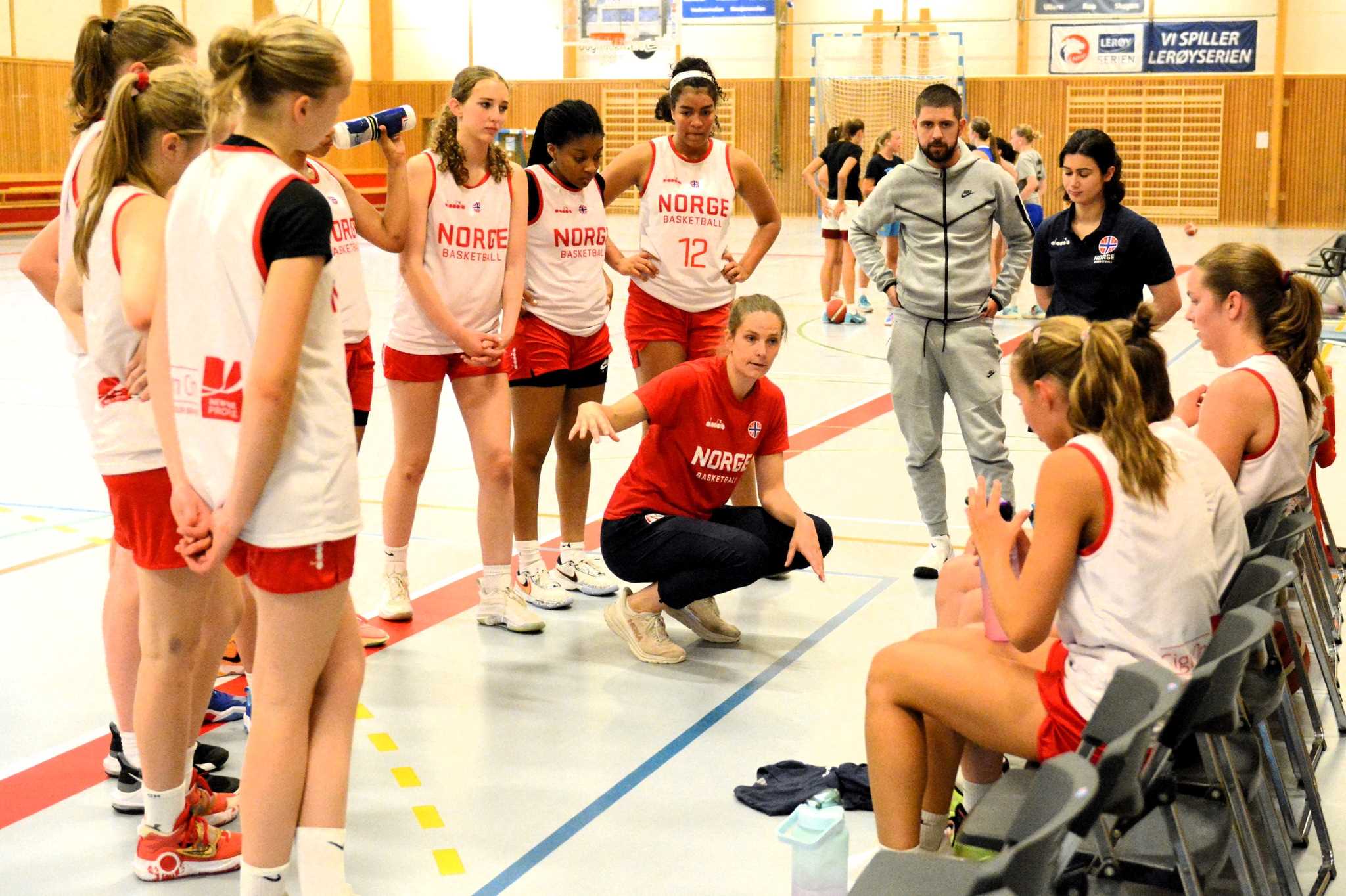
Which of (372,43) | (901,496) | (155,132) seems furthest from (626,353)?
(372,43)

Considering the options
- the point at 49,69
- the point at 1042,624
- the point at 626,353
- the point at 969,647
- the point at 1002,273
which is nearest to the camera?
the point at 1042,624

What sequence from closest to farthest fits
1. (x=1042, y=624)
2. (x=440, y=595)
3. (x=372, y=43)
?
(x=1042, y=624), (x=440, y=595), (x=372, y=43)

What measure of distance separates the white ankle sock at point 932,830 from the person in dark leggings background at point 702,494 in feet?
4.53

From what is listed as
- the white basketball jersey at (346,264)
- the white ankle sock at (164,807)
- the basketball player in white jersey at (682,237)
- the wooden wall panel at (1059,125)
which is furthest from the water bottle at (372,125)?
the wooden wall panel at (1059,125)

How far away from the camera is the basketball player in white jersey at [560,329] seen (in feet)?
16.0

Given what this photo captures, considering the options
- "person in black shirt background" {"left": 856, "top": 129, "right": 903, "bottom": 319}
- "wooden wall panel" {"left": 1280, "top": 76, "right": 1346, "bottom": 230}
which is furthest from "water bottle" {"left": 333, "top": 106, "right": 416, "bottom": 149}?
"wooden wall panel" {"left": 1280, "top": 76, "right": 1346, "bottom": 230}

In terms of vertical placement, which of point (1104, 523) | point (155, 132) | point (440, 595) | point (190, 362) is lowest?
point (440, 595)

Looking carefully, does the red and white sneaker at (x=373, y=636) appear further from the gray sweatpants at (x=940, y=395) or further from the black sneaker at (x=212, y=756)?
the gray sweatpants at (x=940, y=395)

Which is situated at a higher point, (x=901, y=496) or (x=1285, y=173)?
(x=1285, y=173)

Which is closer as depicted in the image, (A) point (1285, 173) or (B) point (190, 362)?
(B) point (190, 362)

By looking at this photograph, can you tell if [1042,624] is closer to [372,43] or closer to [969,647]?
[969,647]

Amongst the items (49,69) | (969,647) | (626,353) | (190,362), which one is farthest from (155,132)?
(49,69)

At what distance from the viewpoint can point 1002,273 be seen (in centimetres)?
548

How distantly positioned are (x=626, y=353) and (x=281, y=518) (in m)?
8.66
